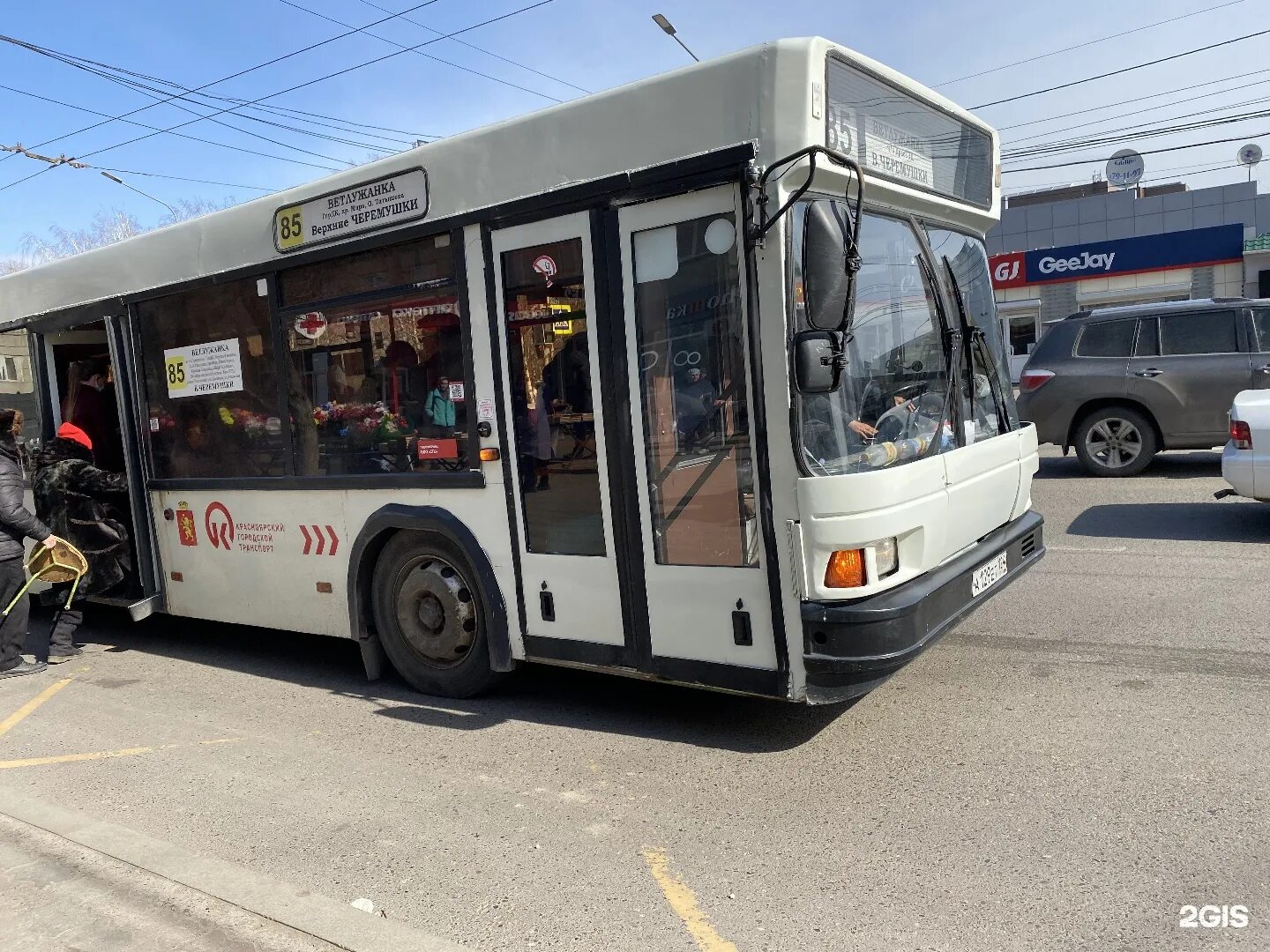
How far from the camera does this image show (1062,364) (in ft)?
37.7

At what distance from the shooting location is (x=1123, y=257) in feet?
96.2

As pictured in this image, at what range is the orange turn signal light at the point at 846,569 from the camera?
419 cm

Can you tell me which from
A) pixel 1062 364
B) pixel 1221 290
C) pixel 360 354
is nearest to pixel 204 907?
pixel 360 354

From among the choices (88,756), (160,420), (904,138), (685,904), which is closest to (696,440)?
(904,138)

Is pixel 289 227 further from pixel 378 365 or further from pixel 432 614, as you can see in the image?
pixel 432 614

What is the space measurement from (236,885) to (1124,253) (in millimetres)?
30884

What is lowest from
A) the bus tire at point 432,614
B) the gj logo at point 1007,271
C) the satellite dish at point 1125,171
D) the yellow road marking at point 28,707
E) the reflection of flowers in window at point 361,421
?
the yellow road marking at point 28,707

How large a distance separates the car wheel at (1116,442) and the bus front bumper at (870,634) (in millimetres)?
7829

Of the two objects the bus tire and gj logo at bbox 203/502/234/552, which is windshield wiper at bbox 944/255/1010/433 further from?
gj logo at bbox 203/502/234/552

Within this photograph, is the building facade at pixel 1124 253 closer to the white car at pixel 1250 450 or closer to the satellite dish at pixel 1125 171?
the satellite dish at pixel 1125 171

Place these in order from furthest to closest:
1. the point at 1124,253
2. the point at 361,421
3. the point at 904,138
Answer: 1. the point at 1124,253
2. the point at 361,421
3. the point at 904,138

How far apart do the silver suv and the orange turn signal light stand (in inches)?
308

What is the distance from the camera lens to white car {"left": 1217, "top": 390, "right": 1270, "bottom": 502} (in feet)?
26.0

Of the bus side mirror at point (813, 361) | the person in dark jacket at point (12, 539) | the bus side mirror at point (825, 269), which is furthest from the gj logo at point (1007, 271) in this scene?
the bus side mirror at point (813, 361)
